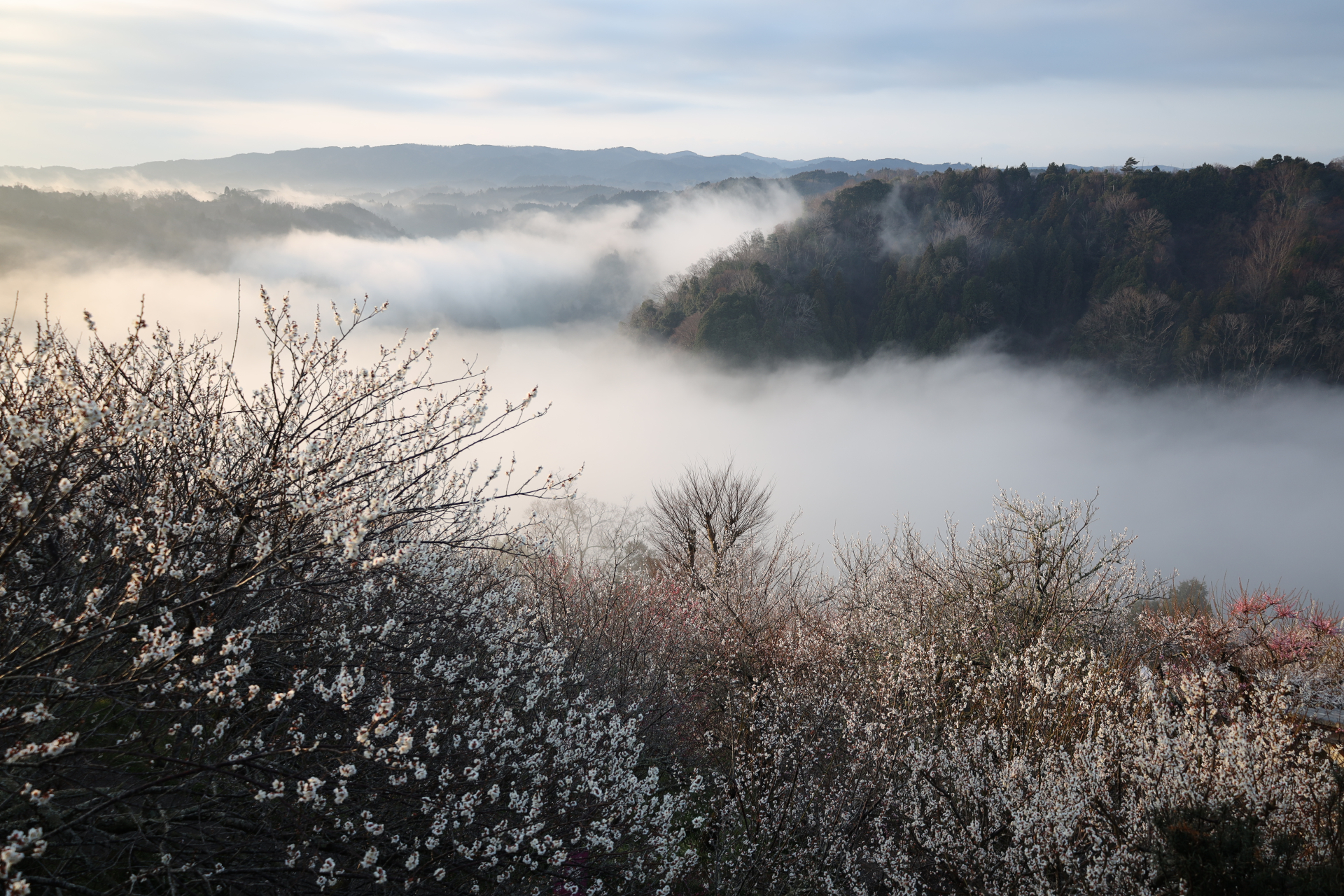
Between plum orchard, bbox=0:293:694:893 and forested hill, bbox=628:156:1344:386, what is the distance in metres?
79.3

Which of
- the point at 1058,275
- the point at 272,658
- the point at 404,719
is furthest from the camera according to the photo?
the point at 1058,275

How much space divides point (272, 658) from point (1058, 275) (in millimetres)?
100573

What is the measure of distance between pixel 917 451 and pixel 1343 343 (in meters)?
63.7

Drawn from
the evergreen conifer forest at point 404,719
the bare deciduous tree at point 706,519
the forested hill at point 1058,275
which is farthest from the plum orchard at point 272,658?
the forested hill at point 1058,275

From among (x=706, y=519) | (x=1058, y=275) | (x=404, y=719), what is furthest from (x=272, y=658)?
(x=1058, y=275)

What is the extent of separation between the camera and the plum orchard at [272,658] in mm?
3432

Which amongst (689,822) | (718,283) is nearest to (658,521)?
(689,822)

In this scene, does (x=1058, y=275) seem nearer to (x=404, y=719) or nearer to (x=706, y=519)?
(x=706, y=519)

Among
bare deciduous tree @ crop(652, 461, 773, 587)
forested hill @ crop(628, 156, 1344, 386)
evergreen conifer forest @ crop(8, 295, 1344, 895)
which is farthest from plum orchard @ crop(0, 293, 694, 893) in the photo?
forested hill @ crop(628, 156, 1344, 386)

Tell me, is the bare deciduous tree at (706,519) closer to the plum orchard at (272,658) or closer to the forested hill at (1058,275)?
the plum orchard at (272,658)

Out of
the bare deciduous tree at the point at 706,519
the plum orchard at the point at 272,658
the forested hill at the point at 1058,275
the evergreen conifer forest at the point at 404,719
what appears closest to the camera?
the plum orchard at the point at 272,658

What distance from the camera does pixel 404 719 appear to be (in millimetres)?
4676

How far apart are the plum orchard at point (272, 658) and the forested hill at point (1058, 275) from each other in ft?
260

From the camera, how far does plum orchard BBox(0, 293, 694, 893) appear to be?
3.43 m
